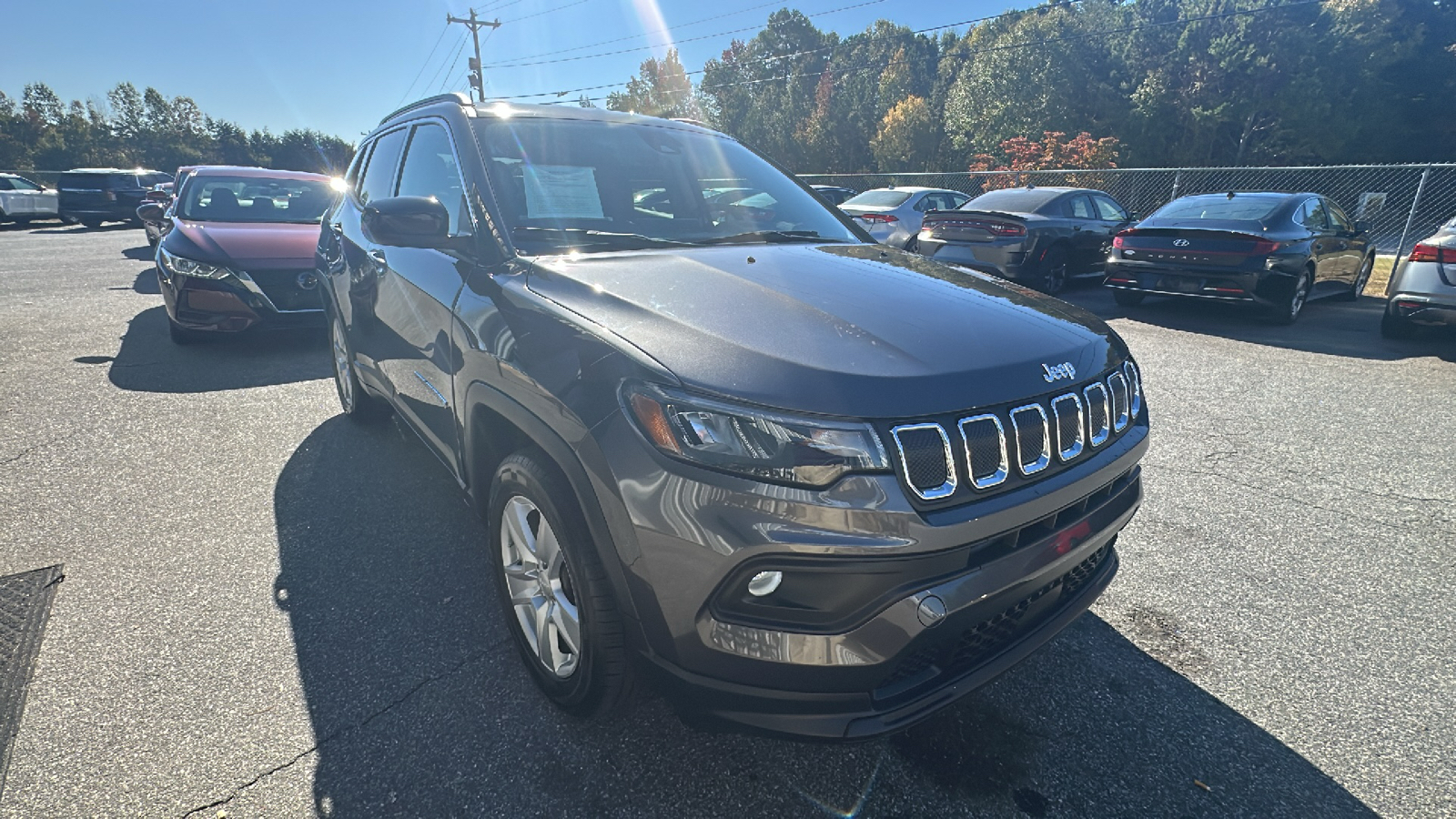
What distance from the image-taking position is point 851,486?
151 cm

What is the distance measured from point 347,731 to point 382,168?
280 centimetres

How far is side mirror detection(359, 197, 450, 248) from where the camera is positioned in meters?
2.42

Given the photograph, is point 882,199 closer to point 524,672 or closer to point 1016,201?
point 1016,201

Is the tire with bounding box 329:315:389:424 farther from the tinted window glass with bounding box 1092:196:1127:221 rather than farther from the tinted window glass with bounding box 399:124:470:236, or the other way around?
the tinted window glass with bounding box 1092:196:1127:221

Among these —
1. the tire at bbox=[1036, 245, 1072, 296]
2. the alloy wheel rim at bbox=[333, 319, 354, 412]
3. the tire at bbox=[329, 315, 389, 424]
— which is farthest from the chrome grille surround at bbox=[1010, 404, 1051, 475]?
the tire at bbox=[1036, 245, 1072, 296]

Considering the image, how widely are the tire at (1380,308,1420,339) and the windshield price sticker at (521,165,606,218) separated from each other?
8247mm

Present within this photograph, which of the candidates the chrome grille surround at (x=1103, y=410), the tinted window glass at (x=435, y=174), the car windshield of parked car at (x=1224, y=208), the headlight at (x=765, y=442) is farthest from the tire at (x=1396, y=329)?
the tinted window glass at (x=435, y=174)

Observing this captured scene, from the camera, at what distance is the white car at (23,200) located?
2147cm

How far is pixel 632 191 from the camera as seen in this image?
2.84m

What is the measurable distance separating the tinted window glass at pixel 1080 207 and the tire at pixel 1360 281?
3.35 meters

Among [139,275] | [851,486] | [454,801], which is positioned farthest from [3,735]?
[139,275]

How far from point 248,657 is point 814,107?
63.0 m

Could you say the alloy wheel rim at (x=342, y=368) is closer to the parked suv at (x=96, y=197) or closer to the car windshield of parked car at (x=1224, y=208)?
the car windshield of parked car at (x=1224, y=208)

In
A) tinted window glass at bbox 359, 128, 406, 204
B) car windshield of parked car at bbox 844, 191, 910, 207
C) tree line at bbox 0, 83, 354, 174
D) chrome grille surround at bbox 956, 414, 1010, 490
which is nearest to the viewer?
chrome grille surround at bbox 956, 414, 1010, 490
